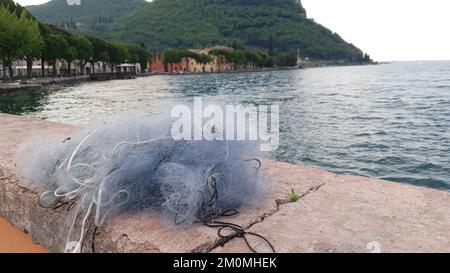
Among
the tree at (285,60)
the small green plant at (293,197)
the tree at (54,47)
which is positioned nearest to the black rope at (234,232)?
the small green plant at (293,197)

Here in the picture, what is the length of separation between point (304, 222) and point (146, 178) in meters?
1.19

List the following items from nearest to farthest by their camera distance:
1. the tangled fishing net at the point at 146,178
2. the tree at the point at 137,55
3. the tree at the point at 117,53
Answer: the tangled fishing net at the point at 146,178, the tree at the point at 117,53, the tree at the point at 137,55

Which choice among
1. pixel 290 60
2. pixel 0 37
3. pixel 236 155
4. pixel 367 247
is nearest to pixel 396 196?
pixel 367 247

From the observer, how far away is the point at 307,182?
3.51m

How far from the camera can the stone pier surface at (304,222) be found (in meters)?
2.28

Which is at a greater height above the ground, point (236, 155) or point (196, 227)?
point (236, 155)

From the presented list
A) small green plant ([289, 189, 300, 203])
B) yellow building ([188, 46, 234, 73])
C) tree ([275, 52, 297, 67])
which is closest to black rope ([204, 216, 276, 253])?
small green plant ([289, 189, 300, 203])

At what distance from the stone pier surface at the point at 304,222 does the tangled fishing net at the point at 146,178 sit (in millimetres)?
110

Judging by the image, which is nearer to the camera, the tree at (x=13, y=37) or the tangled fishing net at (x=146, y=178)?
the tangled fishing net at (x=146, y=178)

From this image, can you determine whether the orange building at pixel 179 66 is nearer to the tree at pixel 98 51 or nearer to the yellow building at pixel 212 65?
the yellow building at pixel 212 65

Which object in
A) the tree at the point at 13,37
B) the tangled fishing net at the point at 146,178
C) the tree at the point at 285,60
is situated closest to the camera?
the tangled fishing net at the point at 146,178

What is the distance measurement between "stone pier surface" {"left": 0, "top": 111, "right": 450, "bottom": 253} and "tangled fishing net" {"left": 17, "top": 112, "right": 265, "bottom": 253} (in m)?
0.11
